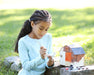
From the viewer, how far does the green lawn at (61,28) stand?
654cm

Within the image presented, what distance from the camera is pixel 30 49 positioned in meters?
4.07

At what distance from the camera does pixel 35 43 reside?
4.11 metres

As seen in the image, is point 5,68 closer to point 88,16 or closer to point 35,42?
point 35,42

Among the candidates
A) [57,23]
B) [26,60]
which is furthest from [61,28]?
[26,60]

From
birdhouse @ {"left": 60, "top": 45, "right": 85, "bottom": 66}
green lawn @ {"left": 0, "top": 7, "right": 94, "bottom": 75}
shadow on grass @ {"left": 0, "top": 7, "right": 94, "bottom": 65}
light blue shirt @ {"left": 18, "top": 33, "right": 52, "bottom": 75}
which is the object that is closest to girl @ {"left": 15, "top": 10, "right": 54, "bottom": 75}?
light blue shirt @ {"left": 18, "top": 33, "right": 52, "bottom": 75}

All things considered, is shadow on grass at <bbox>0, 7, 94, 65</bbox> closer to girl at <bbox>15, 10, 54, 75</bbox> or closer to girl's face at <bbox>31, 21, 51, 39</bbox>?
girl at <bbox>15, 10, 54, 75</bbox>

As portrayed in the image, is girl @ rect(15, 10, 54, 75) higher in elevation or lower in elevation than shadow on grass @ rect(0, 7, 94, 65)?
higher

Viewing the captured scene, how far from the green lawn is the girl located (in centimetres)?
134

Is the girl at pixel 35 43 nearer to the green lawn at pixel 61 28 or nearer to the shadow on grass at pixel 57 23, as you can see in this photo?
the green lawn at pixel 61 28

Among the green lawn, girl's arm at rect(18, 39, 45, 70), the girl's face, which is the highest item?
the girl's face

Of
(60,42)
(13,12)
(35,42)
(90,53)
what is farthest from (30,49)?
(13,12)

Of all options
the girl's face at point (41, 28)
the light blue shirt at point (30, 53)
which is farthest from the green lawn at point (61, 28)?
the girl's face at point (41, 28)

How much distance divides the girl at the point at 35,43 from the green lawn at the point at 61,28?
1.34 metres

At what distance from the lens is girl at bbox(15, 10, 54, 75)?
3893mm
